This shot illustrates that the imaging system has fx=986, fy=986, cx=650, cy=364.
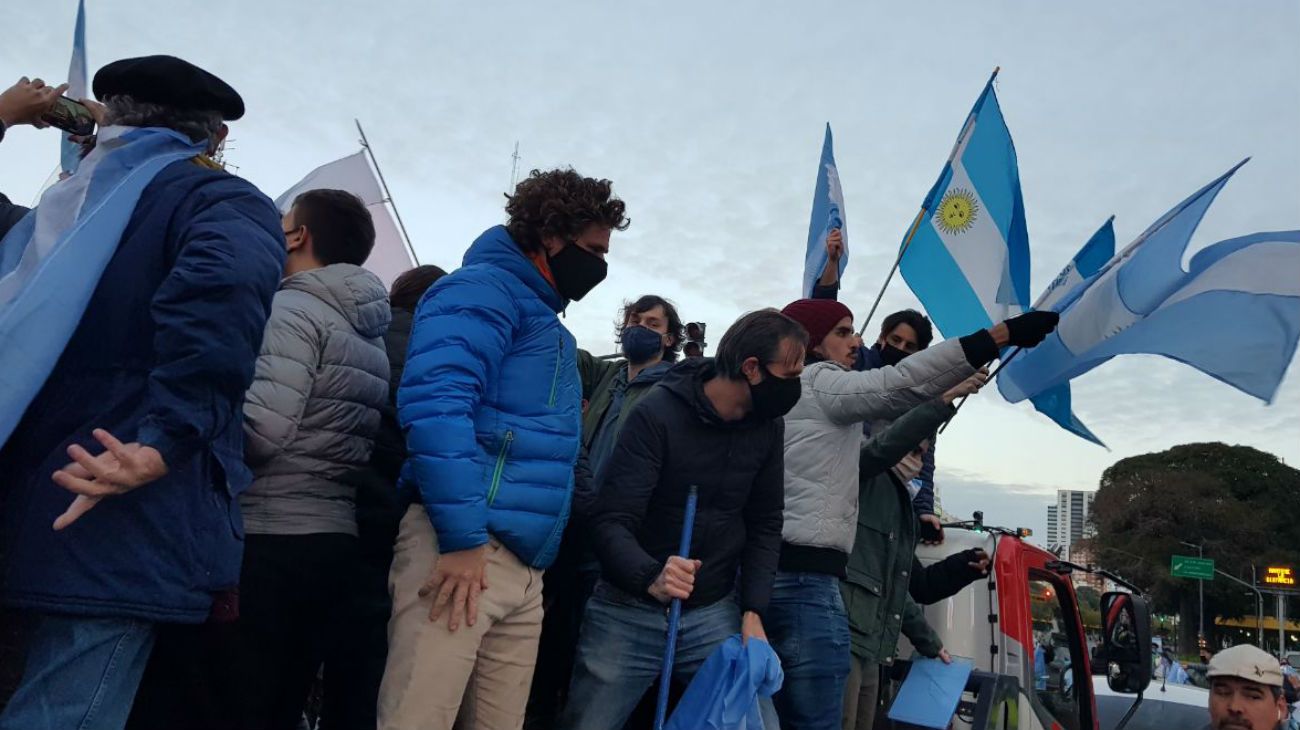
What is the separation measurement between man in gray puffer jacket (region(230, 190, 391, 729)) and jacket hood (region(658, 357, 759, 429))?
920 millimetres

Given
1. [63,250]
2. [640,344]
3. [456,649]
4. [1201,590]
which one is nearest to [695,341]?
[640,344]

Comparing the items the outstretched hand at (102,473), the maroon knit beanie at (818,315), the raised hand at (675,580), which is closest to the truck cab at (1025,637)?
the maroon knit beanie at (818,315)

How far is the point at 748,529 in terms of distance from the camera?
10.7ft

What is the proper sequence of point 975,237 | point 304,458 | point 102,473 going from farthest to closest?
point 975,237
point 304,458
point 102,473

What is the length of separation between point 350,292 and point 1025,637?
10.3ft

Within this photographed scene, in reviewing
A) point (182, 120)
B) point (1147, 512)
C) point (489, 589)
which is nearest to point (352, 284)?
point (182, 120)

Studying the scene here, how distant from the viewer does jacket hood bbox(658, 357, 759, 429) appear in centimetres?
315

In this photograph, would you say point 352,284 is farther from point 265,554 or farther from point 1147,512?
point 1147,512

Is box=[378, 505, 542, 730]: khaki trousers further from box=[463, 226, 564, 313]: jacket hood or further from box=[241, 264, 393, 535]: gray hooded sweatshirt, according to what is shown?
box=[463, 226, 564, 313]: jacket hood

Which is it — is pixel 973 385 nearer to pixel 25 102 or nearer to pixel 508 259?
pixel 508 259

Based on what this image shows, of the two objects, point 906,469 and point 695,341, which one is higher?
point 695,341

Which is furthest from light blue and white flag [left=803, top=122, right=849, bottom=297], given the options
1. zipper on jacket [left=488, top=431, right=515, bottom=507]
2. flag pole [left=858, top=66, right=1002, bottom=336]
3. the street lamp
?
the street lamp

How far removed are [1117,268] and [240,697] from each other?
12.3 ft

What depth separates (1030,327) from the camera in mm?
3352
